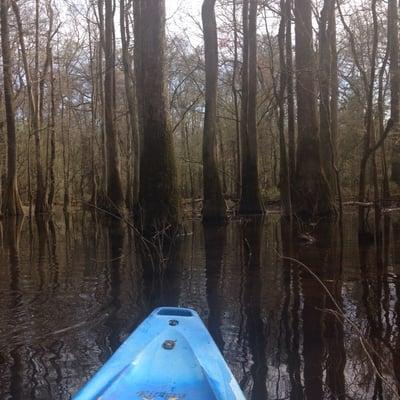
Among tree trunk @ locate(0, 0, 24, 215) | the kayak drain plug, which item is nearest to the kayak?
the kayak drain plug

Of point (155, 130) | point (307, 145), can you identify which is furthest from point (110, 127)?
point (155, 130)

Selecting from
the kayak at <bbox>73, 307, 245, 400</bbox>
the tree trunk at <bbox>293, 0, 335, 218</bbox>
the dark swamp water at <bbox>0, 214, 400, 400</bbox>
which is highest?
the tree trunk at <bbox>293, 0, 335, 218</bbox>

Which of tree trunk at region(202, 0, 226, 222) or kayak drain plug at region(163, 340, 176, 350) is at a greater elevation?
tree trunk at region(202, 0, 226, 222)

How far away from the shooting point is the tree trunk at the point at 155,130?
8.66m

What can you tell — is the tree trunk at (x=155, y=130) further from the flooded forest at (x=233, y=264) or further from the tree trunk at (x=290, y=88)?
A: the tree trunk at (x=290, y=88)

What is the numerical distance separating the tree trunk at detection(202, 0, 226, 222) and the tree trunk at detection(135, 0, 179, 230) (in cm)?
375

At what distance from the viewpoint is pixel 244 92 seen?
15508mm

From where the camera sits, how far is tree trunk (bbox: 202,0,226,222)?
41.2 ft

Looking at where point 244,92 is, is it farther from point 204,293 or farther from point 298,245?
point 204,293

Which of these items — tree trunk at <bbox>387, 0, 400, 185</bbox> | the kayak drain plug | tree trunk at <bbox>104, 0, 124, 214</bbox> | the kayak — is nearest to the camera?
the kayak

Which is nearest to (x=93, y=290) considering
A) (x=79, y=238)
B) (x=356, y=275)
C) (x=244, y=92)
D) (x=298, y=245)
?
(x=356, y=275)

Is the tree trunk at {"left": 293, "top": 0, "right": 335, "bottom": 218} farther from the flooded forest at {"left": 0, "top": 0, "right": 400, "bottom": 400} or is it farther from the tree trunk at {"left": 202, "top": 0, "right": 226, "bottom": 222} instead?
the tree trunk at {"left": 202, "top": 0, "right": 226, "bottom": 222}

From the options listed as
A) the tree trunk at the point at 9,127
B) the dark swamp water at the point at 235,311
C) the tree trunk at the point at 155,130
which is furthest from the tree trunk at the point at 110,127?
the dark swamp water at the point at 235,311

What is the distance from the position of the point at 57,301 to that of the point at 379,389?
3.01m
